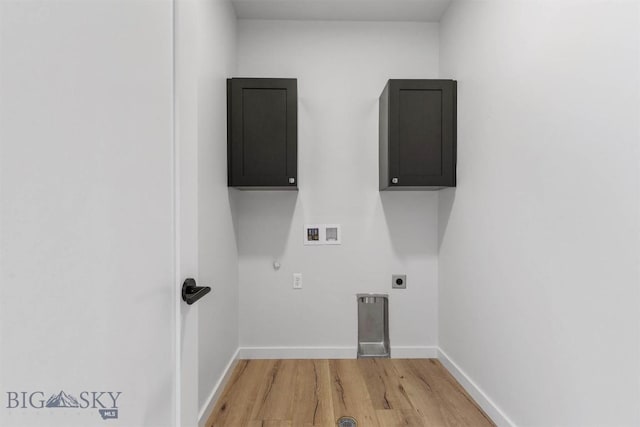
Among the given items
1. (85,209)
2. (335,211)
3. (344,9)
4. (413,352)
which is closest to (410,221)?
(335,211)

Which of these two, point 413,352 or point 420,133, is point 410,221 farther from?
point 413,352

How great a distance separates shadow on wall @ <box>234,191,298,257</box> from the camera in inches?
98.3

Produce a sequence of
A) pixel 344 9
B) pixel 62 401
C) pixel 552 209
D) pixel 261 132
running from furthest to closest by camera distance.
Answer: pixel 344 9, pixel 261 132, pixel 552 209, pixel 62 401

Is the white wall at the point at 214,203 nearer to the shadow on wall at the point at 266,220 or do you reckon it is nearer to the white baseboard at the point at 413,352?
the shadow on wall at the point at 266,220

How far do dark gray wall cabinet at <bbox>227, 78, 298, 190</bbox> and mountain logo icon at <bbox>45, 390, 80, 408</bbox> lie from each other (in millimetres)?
1718

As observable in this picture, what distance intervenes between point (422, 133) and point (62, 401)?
2143 mm

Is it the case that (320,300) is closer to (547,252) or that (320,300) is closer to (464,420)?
(464,420)

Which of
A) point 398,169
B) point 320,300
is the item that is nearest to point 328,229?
point 320,300

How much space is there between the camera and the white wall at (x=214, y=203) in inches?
67.4

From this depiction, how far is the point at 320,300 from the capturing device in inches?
99.0

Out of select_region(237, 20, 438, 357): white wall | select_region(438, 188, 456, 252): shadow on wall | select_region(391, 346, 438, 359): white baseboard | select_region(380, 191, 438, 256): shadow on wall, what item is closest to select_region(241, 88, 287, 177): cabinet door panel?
select_region(237, 20, 438, 357): white wall

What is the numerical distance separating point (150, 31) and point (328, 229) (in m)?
1.93

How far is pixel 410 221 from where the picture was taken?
253 centimetres

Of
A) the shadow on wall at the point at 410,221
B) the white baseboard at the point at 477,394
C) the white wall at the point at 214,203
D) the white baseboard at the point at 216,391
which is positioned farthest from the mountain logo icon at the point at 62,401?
the shadow on wall at the point at 410,221
